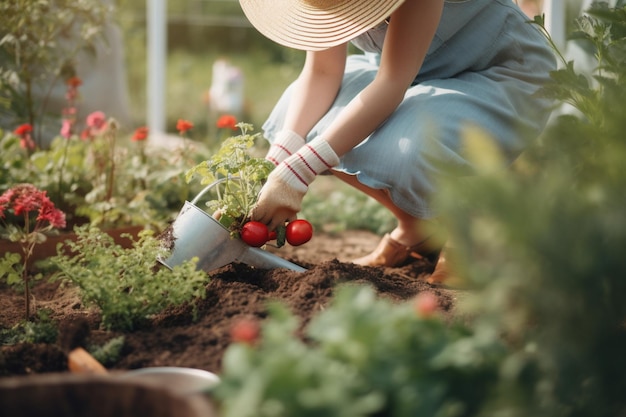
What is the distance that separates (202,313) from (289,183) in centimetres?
52

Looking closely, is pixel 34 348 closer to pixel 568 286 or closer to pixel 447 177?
pixel 447 177

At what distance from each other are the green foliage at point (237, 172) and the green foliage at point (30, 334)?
61cm

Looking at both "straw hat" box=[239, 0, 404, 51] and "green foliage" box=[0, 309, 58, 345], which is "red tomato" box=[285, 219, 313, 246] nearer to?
"straw hat" box=[239, 0, 404, 51]

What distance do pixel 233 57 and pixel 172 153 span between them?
282 inches

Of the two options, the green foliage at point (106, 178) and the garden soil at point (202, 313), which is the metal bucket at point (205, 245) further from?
the green foliage at point (106, 178)

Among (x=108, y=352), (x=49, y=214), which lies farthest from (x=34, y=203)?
(x=108, y=352)

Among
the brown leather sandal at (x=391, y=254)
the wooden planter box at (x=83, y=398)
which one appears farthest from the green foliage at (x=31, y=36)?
the wooden planter box at (x=83, y=398)

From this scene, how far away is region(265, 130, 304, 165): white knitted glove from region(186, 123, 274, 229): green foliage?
0.21 meters

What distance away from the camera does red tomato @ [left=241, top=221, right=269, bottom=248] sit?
2193 millimetres

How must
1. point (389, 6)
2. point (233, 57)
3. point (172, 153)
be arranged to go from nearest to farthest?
point (389, 6) < point (172, 153) < point (233, 57)

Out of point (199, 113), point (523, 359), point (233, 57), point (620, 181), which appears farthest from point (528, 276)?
point (233, 57)

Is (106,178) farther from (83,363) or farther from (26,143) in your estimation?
(83,363)

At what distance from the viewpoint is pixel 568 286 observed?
3.85ft

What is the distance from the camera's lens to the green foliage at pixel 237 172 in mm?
2283
